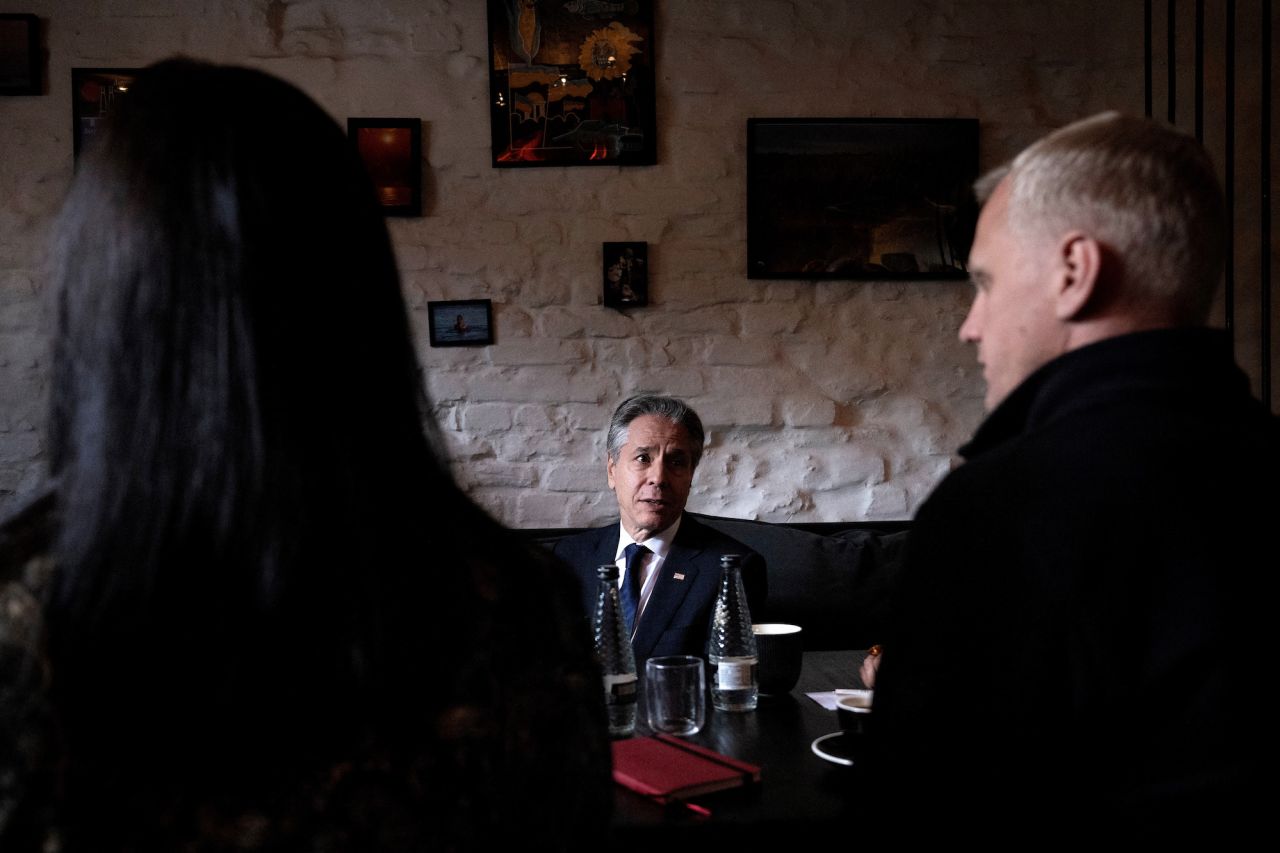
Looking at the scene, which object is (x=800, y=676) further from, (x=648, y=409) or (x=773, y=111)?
(x=773, y=111)

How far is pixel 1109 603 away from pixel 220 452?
64 cm

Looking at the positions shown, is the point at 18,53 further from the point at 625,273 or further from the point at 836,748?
the point at 836,748

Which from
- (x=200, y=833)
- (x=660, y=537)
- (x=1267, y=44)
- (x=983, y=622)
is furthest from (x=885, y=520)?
(x=200, y=833)

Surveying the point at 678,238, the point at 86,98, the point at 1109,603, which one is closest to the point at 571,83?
the point at 678,238

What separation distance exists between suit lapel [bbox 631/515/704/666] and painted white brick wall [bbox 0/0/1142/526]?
2.65ft

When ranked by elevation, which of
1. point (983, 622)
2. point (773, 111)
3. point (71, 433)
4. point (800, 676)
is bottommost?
point (800, 676)

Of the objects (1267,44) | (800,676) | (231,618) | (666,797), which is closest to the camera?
(231,618)

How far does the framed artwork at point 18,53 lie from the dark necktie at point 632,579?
215 cm

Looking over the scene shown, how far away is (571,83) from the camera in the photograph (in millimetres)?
3221

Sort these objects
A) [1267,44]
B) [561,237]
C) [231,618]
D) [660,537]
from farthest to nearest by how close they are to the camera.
Result: [561,237] < [1267,44] < [660,537] < [231,618]

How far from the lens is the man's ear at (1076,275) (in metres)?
1.01

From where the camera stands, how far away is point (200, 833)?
704 millimetres

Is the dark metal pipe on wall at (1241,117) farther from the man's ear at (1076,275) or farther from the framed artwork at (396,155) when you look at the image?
the man's ear at (1076,275)

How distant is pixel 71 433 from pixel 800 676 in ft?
5.18
